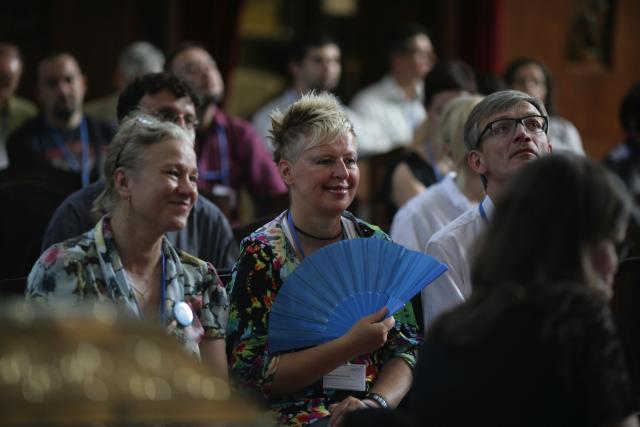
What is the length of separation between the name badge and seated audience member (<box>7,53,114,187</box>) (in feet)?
10.2

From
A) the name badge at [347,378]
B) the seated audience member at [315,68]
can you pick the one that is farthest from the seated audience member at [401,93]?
the name badge at [347,378]

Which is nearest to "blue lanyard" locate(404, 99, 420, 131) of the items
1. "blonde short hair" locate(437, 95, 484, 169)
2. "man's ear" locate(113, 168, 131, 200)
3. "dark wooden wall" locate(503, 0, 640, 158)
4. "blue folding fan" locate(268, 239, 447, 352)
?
"dark wooden wall" locate(503, 0, 640, 158)

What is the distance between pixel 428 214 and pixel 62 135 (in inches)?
109

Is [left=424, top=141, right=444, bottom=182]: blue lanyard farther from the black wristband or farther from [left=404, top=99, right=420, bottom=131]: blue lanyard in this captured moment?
[left=404, top=99, right=420, bottom=131]: blue lanyard

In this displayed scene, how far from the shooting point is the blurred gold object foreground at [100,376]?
5.45 feet

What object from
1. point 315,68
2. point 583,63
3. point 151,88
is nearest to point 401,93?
point 315,68

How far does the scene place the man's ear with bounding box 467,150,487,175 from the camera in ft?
12.5

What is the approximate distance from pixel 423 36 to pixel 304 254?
4.94m

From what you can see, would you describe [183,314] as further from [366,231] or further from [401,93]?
[401,93]

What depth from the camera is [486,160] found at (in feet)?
12.5

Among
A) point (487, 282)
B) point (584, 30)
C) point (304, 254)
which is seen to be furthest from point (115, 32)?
point (487, 282)

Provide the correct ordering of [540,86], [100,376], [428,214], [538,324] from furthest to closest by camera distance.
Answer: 1. [540,86]
2. [428,214]
3. [538,324]
4. [100,376]

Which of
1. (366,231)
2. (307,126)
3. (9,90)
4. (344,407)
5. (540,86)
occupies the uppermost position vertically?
(307,126)

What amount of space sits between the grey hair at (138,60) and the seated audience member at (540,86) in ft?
7.09
